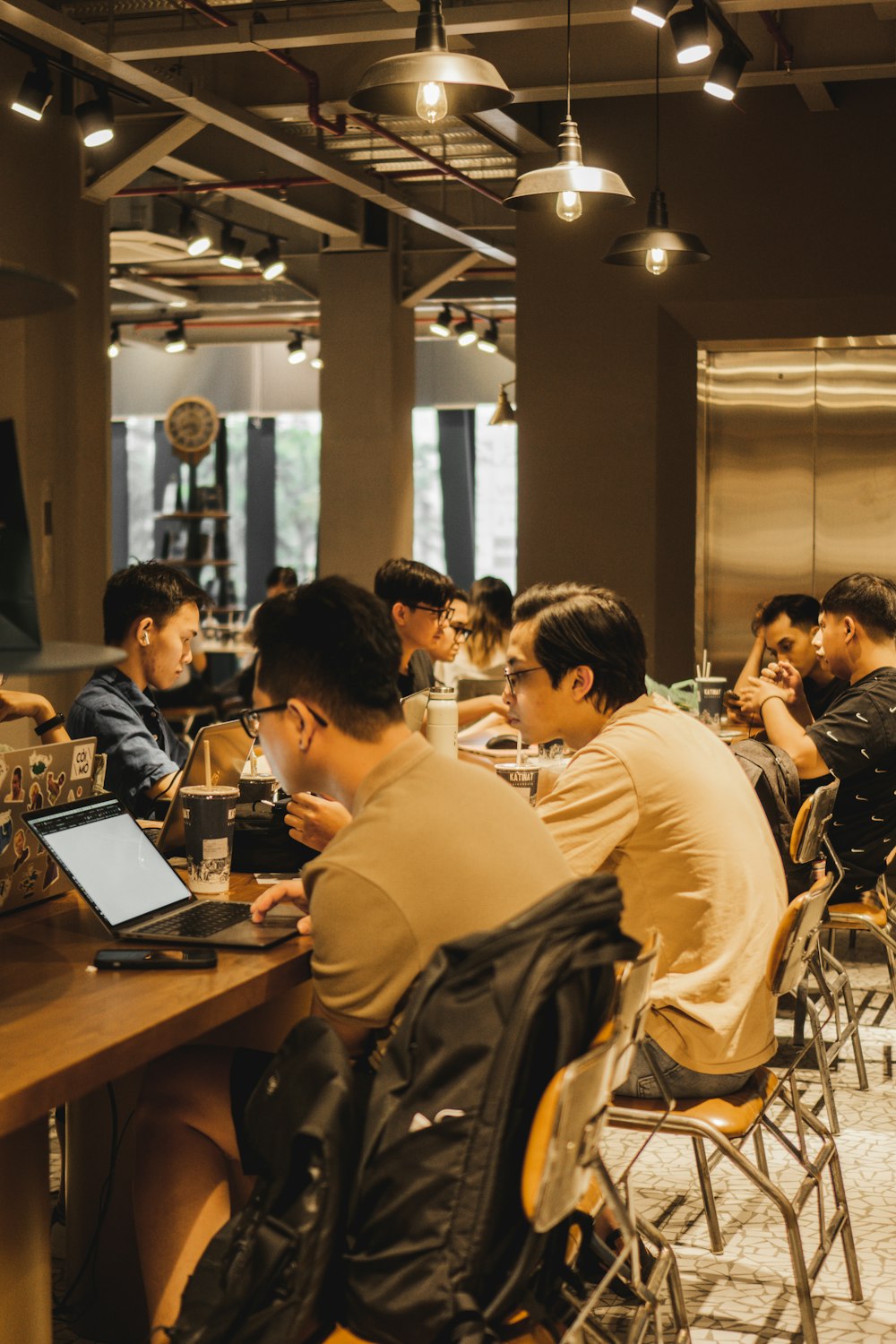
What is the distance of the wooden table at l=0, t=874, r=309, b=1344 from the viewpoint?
5.79ft

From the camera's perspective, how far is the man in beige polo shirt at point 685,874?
2.59 meters

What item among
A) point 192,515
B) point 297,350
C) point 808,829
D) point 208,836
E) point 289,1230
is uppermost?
point 297,350

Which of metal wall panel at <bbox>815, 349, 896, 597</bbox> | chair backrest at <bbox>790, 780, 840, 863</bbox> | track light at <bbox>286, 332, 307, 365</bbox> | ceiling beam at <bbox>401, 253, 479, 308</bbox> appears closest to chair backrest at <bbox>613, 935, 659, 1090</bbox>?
chair backrest at <bbox>790, 780, 840, 863</bbox>

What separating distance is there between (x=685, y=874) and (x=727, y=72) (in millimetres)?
3762

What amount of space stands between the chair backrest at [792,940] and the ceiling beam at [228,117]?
4370 millimetres

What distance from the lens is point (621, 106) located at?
25.1ft

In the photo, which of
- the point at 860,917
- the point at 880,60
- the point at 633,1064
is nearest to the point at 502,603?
the point at 880,60

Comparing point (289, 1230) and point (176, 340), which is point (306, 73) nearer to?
point (289, 1230)

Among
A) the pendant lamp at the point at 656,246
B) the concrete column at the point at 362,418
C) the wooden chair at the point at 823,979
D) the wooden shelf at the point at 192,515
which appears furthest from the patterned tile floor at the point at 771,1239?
the wooden shelf at the point at 192,515

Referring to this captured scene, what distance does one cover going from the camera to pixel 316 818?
2.57 m

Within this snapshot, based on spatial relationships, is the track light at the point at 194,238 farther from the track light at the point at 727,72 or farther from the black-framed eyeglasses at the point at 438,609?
the black-framed eyeglasses at the point at 438,609

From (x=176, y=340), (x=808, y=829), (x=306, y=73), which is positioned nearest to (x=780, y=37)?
(x=306, y=73)

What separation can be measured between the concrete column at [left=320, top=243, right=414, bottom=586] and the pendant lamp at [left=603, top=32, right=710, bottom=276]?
14.7 feet

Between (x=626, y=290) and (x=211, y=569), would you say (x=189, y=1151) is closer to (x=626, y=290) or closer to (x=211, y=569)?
(x=626, y=290)
